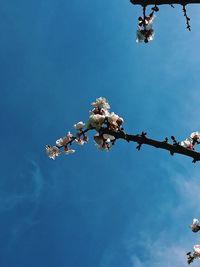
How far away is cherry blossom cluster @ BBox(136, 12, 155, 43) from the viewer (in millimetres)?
9555

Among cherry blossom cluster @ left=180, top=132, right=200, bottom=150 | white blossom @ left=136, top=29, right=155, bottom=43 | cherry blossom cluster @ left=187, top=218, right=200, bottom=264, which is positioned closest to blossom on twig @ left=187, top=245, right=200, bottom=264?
cherry blossom cluster @ left=187, top=218, right=200, bottom=264

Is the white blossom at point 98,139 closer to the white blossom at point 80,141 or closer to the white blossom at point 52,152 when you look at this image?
the white blossom at point 80,141

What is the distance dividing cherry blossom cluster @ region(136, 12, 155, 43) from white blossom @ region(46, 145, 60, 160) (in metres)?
4.11

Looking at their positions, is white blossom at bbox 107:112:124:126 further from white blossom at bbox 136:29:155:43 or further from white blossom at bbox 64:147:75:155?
white blossom at bbox 64:147:75:155

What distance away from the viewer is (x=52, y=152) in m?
11.9

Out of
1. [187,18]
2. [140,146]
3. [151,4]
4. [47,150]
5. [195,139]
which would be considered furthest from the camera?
[47,150]

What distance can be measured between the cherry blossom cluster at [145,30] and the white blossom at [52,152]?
411 centimetres

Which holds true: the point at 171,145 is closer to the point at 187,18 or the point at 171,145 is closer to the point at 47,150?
the point at 187,18

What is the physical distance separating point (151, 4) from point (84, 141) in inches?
180

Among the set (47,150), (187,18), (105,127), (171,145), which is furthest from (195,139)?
(47,150)

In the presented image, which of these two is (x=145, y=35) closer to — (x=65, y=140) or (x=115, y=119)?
(x=115, y=119)

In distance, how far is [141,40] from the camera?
9.88 metres

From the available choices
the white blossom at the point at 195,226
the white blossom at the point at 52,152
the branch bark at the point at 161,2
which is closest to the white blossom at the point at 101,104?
the white blossom at the point at 52,152

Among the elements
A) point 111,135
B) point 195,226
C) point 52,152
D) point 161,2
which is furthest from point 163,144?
point 52,152
